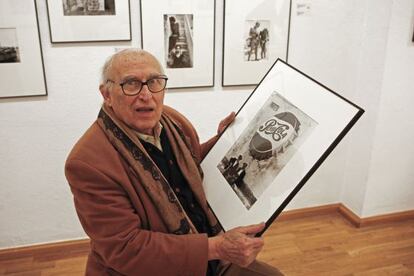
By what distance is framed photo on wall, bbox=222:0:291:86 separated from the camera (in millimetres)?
2314

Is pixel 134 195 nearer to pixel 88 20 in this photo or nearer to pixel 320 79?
pixel 88 20

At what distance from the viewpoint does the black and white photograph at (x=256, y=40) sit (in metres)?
2.36

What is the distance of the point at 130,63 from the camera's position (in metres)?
1.18

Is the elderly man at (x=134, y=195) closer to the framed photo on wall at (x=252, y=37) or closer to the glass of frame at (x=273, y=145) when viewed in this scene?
the glass of frame at (x=273, y=145)

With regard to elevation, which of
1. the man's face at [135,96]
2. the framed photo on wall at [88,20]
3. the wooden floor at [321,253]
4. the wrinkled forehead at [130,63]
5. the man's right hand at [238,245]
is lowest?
the wooden floor at [321,253]

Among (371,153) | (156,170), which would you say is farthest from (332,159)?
(156,170)

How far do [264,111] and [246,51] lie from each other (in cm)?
111

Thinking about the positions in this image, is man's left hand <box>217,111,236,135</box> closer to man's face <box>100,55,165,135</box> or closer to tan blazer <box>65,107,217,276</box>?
man's face <box>100,55,165,135</box>

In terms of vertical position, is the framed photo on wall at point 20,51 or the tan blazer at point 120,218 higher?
the framed photo on wall at point 20,51

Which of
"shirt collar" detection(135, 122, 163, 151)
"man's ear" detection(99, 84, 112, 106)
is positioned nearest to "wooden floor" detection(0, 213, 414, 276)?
"shirt collar" detection(135, 122, 163, 151)

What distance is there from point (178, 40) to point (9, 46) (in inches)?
36.2

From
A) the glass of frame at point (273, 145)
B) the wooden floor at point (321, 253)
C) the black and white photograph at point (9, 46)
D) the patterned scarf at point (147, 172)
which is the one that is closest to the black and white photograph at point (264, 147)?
the glass of frame at point (273, 145)

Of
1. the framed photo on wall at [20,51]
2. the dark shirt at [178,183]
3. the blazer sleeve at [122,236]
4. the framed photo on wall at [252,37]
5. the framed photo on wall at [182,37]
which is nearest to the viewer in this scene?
the blazer sleeve at [122,236]

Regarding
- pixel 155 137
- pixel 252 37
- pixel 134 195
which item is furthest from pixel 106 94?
pixel 252 37
